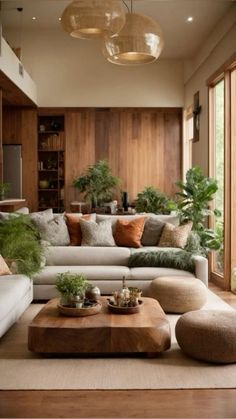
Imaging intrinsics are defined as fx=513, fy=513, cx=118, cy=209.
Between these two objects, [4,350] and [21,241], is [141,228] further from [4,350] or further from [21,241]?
[4,350]

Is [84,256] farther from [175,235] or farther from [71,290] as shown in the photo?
[71,290]

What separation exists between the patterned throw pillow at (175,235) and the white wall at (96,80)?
14.7 feet

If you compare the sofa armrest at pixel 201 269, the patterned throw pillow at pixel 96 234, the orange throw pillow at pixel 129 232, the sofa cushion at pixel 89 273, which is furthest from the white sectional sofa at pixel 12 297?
the sofa armrest at pixel 201 269

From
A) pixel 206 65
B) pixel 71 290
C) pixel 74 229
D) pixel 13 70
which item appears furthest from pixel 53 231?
pixel 206 65

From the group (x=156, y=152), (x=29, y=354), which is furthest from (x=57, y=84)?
(x=29, y=354)

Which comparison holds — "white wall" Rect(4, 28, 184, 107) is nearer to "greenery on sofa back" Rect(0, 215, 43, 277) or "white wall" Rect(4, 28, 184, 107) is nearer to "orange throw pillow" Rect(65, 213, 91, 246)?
"orange throw pillow" Rect(65, 213, 91, 246)

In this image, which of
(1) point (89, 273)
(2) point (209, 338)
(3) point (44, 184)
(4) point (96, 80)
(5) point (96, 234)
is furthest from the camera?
(3) point (44, 184)

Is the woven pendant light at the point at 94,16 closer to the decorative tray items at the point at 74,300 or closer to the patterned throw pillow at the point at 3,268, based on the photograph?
the decorative tray items at the point at 74,300

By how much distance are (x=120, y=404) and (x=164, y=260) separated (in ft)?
9.90

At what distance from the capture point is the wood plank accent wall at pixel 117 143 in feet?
34.4

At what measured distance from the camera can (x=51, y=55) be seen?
10320mm

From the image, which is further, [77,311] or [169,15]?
[169,15]

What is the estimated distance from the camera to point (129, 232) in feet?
21.8

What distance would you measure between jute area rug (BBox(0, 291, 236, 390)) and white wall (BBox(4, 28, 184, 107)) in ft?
23.3
